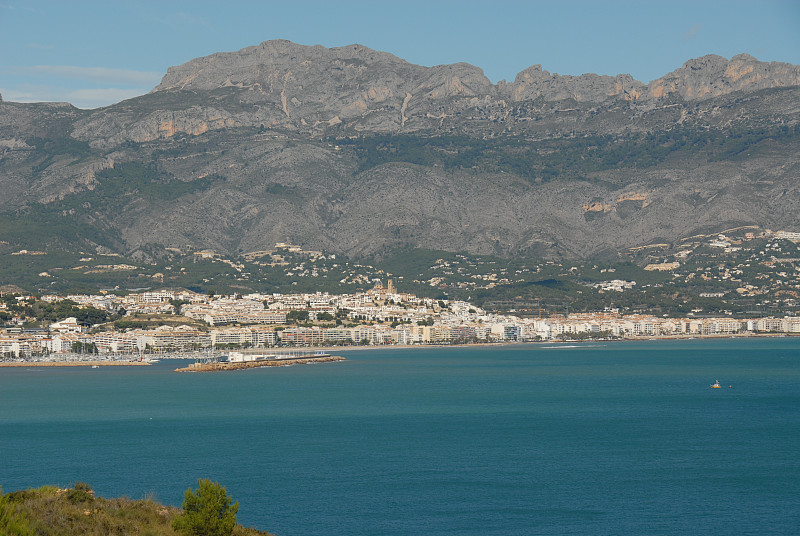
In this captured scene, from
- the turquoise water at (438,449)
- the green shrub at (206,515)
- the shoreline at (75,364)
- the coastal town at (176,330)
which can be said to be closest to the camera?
the green shrub at (206,515)

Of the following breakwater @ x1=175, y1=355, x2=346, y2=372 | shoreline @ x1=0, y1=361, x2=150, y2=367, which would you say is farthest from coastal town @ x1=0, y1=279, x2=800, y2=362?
breakwater @ x1=175, y1=355, x2=346, y2=372

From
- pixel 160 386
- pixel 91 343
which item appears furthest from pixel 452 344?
pixel 160 386

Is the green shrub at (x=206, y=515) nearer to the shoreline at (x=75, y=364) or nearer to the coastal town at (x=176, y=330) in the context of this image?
the shoreline at (x=75, y=364)

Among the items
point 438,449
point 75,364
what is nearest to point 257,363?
point 75,364

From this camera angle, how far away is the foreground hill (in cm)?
2350

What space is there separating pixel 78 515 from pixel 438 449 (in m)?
30.1

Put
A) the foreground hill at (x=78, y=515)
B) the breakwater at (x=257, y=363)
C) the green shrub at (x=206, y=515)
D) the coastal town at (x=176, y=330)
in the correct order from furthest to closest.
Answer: the coastal town at (x=176, y=330), the breakwater at (x=257, y=363), the green shrub at (x=206, y=515), the foreground hill at (x=78, y=515)

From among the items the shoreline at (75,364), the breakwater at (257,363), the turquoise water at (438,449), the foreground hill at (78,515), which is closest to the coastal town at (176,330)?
the shoreline at (75,364)

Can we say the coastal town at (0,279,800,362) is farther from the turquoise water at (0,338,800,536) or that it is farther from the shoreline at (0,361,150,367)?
the turquoise water at (0,338,800,536)

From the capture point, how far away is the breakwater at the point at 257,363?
394ft

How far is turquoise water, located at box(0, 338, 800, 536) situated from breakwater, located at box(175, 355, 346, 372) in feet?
62.7

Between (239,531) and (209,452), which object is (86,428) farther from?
(239,531)

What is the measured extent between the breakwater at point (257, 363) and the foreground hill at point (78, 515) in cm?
9065

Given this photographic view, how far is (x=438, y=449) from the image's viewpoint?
54.8 m
